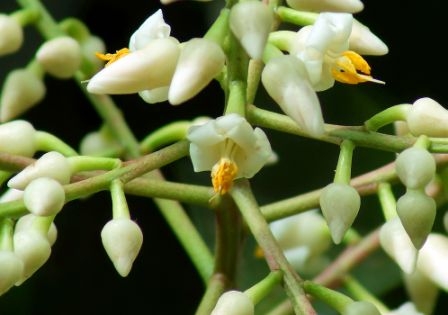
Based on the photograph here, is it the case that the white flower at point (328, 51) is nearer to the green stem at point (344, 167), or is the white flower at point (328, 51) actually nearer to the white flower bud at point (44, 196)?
the green stem at point (344, 167)

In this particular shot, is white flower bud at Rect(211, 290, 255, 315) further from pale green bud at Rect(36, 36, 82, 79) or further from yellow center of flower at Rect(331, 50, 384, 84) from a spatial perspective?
pale green bud at Rect(36, 36, 82, 79)

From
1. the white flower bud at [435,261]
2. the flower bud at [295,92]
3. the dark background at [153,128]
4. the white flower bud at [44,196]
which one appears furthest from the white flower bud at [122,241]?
the dark background at [153,128]

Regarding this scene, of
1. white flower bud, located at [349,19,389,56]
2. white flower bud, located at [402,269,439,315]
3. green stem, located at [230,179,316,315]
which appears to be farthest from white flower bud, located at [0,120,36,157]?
white flower bud, located at [402,269,439,315]

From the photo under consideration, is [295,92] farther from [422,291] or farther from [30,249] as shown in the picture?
[422,291]

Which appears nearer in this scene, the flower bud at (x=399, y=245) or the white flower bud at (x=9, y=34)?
the flower bud at (x=399, y=245)

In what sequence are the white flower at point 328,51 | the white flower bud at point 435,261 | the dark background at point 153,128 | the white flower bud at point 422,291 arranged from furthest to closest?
1. the dark background at point 153,128
2. the white flower bud at point 422,291
3. the white flower bud at point 435,261
4. the white flower at point 328,51

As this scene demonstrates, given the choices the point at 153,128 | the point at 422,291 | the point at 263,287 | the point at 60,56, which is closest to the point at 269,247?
the point at 263,287
